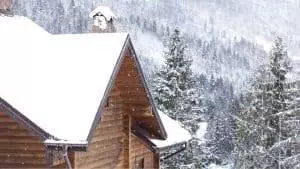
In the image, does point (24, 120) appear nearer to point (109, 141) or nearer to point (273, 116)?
point (109, 141)

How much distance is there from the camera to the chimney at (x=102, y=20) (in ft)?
49.8

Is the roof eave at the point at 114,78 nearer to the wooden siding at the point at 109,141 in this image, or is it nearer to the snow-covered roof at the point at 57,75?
the snow-covered roof at the point at 57,75

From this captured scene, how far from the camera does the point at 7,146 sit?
11.7 m

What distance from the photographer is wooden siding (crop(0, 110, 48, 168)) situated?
11460mm

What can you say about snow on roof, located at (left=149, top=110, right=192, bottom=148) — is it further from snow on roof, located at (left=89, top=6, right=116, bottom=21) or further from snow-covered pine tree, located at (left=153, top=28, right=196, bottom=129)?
snow-covered pine tree, located at (left=153, top=28, right=196, bottom=129)

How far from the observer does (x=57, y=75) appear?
1220 cm

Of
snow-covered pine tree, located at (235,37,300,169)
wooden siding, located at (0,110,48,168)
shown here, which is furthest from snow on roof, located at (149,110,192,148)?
snow-covered pine tree, located at (235,37,300,169)

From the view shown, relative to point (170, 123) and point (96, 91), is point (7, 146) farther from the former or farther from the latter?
point (170, 123)

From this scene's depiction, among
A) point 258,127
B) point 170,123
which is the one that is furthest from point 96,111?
point 258,127

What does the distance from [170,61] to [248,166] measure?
28.4ft

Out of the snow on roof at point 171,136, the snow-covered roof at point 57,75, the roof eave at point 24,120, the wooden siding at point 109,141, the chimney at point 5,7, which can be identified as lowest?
the snow on roof at point 171,136

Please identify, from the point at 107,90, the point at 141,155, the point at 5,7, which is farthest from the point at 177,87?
the point at 107,90

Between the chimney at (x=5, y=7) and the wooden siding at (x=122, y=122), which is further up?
the chimney at (x=5, y=7)

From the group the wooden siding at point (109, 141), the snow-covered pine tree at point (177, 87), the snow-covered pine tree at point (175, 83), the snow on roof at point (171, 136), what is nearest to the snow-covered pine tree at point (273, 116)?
the snow-covered pine tree at point (177, 87)
